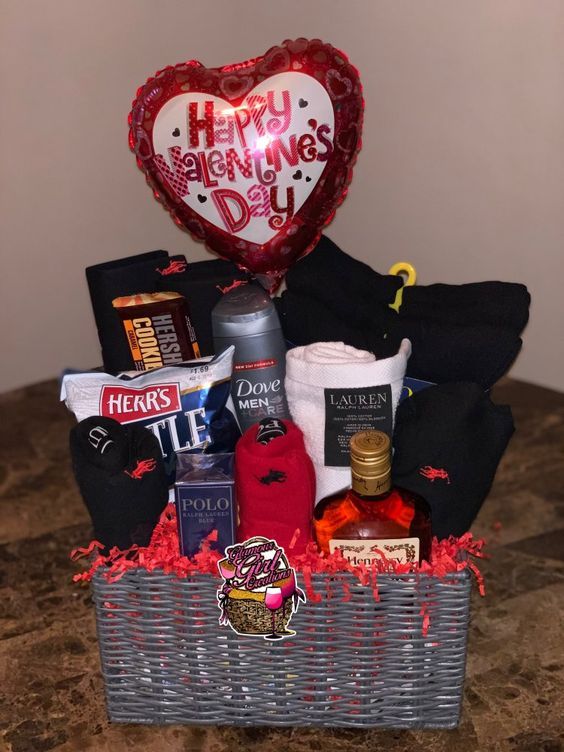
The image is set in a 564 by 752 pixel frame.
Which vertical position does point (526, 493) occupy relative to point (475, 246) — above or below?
below

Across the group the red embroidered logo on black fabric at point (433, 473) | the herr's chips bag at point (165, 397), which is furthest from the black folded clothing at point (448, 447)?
the herr's chips bag at point (165, 397)

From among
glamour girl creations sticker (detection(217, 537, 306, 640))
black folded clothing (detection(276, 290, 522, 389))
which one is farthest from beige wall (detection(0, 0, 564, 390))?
glamour girl creations sticker (detection(217, 537, 306, 640))

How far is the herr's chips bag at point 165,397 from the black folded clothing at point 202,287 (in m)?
0.11

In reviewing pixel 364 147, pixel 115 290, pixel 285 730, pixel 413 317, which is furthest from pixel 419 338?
pixel 364 147

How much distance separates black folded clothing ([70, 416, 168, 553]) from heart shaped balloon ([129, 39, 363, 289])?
339 mm

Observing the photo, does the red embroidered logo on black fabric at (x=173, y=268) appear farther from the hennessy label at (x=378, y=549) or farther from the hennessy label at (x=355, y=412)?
the hennessy label at (x=378, y=549)

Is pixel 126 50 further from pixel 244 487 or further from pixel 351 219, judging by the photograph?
pixel 244 487

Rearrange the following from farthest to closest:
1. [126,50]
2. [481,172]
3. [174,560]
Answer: [126,50] < [481,172] < [174,560]

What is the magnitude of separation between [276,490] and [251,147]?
445mm

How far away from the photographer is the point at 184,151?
1.25 meters

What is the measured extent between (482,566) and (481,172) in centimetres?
79

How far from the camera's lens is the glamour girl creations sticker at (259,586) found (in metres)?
1.04

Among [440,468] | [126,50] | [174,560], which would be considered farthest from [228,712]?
[126,50]

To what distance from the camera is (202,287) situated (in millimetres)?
1252
